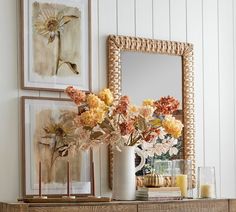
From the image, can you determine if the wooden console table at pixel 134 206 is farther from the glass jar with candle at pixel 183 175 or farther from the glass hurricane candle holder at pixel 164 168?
the glass hurricane candle holder at pixel 164 168

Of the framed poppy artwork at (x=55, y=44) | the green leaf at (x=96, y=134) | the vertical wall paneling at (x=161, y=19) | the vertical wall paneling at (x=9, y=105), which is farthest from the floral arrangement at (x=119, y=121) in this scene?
the vertical wall paneling at (x=161, y=19)

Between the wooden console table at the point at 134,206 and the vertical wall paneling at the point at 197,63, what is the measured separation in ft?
1.54

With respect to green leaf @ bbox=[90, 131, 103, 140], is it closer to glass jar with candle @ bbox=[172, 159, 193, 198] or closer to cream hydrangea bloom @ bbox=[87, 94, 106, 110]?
cream hydrangea bloom @ bbox=[87, 94, 106, 110]

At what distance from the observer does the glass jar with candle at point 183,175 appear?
3.40m

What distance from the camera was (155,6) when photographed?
147 inches

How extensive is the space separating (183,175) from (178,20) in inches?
37.6

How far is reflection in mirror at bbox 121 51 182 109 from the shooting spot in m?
3.55

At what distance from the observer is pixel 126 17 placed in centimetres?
362

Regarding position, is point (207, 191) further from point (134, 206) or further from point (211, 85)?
point (211, 85)

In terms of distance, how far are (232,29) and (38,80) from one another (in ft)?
4.50

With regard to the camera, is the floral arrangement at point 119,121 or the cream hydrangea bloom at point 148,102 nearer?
the floral arrangement at point 119,121

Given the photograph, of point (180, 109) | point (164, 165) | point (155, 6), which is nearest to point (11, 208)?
point (164, 165)

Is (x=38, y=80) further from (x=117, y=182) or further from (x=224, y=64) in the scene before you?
(x=224, y=64)

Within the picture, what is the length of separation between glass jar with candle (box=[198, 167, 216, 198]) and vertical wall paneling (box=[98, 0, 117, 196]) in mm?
495
